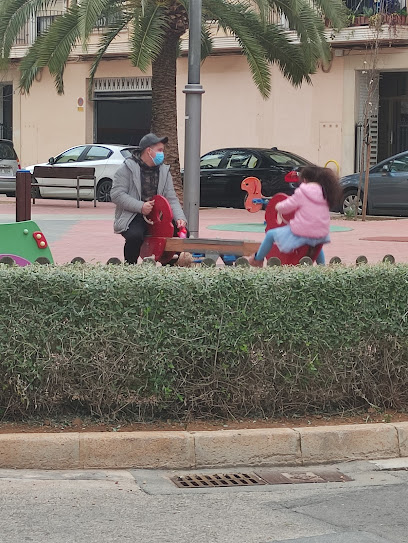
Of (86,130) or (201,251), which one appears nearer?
(201,251)

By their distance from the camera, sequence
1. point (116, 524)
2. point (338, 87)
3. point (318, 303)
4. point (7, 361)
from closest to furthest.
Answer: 1. point (116, 524)
2. point (7, 361)
3. point (318, 303)
4. point (338, 87)

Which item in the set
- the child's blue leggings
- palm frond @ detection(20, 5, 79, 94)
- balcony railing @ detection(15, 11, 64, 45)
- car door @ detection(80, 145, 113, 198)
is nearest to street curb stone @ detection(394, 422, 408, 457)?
the child's blue leggings

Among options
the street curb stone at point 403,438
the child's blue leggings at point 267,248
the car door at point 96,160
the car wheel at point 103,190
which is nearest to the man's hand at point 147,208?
the child's blue leggings at point 267,248

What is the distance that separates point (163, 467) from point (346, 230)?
44.5 ft

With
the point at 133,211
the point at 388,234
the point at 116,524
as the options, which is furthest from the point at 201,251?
the point at 388,234

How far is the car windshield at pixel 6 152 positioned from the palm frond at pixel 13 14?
7456 mm

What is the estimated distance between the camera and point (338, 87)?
31.3 meters

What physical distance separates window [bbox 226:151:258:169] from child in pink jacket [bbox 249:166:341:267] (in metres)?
16.9

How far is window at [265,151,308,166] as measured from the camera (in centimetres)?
2588

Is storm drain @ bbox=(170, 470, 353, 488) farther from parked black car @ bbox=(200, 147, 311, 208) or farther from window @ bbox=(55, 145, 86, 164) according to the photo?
window @ bbox=(55, 145, 86, 164)

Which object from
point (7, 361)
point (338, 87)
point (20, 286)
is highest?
point (338, 87)

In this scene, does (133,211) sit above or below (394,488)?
above

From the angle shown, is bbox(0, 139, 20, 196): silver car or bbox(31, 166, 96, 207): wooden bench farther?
bbox(0, 139, 20, 196): silver car

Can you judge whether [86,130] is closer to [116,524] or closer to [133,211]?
[133,211]
